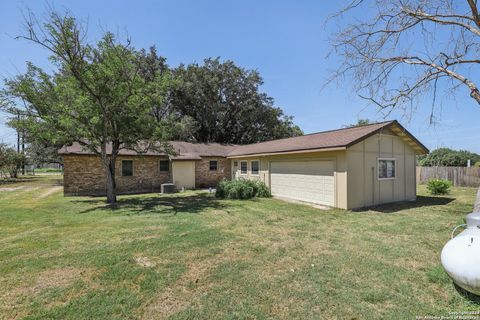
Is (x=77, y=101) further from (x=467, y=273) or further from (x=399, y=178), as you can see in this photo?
(x=399, y=178)

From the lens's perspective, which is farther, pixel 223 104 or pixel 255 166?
pixel 223 104

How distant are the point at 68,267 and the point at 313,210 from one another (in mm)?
7634

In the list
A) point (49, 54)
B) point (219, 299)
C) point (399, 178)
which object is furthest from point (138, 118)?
point (399, 178)

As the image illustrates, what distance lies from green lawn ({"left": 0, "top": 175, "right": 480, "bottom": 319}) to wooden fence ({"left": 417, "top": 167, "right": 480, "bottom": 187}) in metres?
12.9

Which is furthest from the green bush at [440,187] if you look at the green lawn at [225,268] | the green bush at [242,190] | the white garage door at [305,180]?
the green bush at [242,190]

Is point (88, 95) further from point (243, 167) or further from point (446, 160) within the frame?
point (446, 160)

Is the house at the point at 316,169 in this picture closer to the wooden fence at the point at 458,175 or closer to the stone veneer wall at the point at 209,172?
the stone veneer wall at the point at 209,172

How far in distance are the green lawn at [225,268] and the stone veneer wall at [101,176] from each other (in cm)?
715

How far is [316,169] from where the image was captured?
10.8 metres

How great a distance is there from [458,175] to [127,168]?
2272 centimetres

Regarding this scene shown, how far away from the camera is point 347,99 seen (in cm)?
707

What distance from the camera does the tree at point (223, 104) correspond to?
90.6ft

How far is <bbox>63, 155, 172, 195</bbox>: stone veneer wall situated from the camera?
14422 millimetres

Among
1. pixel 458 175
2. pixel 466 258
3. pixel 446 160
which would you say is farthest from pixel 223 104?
pixel 446 160
